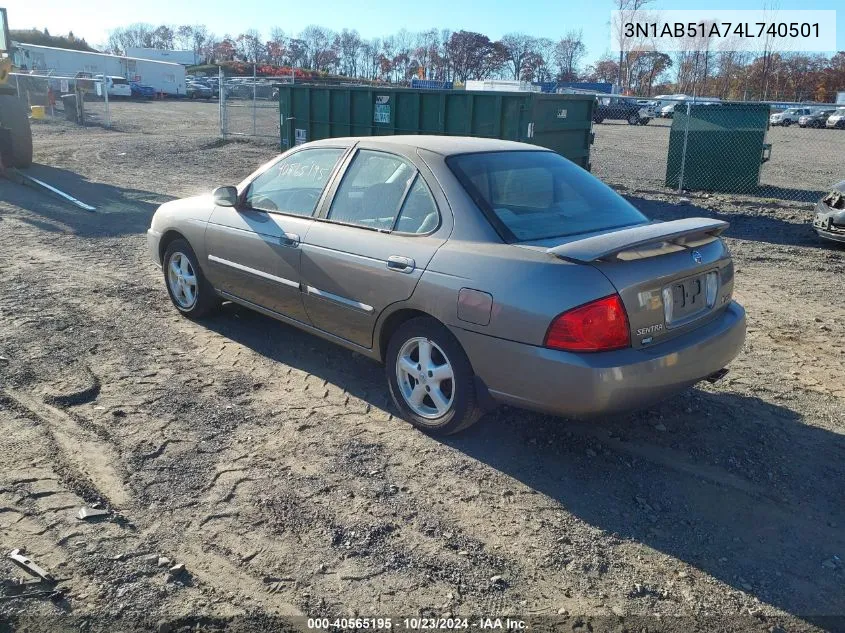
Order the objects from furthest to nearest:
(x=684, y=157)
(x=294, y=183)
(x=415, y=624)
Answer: (x=684, y=157), (x=294, y=183), (x=415, y=624)

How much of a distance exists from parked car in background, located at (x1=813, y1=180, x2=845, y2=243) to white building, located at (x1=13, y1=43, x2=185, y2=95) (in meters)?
54.6

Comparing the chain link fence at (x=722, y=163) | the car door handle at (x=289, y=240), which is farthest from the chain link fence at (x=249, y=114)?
the car door handle at (x=289, y=240)

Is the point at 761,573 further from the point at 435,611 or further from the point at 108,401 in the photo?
the point at 108,401

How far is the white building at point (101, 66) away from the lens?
54344 mm

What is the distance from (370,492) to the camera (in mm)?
3641

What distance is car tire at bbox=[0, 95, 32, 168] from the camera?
14.0 metres

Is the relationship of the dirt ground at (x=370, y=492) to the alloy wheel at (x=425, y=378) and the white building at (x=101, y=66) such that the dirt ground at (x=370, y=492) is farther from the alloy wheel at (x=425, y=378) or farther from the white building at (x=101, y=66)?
the white building at (x=101, y=66)

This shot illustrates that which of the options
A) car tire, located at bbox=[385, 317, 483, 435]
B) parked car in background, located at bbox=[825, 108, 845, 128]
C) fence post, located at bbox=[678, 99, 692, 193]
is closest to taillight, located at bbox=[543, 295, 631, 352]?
car tire, located at bbox=[385, 317, 483, 435]

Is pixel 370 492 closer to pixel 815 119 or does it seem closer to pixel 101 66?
pixel 815 119

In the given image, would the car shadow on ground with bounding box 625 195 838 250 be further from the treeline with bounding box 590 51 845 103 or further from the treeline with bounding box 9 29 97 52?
the treeline with bounding box 9 29 97 52

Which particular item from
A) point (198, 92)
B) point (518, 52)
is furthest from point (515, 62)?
point (198, 92)

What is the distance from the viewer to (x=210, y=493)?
359cm

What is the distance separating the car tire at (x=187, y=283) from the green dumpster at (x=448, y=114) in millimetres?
6793

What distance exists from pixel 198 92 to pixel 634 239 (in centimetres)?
6274
